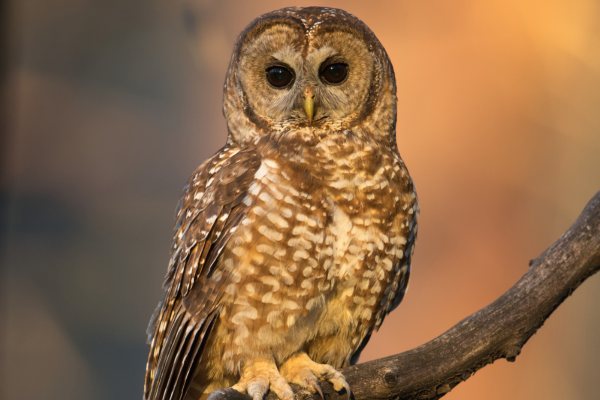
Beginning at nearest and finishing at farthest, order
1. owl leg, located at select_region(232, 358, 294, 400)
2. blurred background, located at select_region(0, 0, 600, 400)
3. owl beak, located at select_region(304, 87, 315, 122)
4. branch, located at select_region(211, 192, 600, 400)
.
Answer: branch, located at select_region(211, 192, 600, 400)
owl leg, located at select_region(232, 358, 294, 400)
owl beak, located at select_region(304, 87, 315, 122)
blurred background, located at select_region(0, 0, 600, 400)

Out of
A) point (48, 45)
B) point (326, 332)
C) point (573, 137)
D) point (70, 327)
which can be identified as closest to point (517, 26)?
point (573, 137)

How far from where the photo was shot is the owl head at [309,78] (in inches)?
110

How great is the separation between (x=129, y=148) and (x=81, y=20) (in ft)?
2.88

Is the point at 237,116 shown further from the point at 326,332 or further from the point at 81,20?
→ the point at 81,20

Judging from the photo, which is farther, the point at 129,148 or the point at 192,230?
the point at 129,148

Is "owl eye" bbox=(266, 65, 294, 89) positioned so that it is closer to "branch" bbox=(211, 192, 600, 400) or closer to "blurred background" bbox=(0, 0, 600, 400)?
"branch" bbox=(211, 192, 600, 400)

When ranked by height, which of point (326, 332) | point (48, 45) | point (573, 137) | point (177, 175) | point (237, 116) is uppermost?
point (573, 137)

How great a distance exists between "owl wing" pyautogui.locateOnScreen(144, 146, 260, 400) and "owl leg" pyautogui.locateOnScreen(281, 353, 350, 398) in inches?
10.8

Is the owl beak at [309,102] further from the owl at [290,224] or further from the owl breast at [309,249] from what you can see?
the owl breast at [309,249]

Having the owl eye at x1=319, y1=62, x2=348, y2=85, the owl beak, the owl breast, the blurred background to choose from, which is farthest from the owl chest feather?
the blurred background

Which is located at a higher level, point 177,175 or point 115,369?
point 177,175

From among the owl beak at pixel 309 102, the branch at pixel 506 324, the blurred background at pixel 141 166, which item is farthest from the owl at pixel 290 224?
the blurred background at pixel 141 166

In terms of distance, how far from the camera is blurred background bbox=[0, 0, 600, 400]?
5449 millimetres

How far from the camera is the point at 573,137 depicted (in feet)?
22.0
